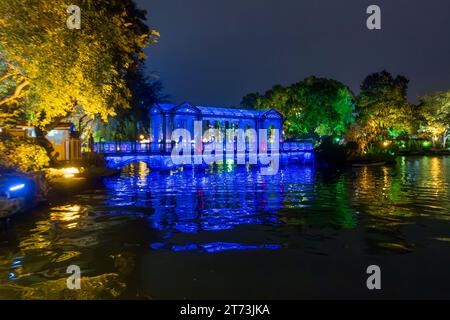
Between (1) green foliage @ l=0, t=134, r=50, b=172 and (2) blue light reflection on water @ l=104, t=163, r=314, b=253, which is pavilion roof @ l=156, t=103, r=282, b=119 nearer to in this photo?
(2) blue light reflection on water @ l=104, t=163, r=314, b=253

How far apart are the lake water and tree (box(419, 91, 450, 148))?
6655 cm

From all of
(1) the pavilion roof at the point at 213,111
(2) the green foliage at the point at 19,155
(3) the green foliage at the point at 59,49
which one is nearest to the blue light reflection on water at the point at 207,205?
(2) the green foliage at the point at 19,155

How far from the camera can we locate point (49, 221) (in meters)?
13.5

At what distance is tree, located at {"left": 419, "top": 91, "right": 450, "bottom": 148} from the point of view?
7606 cm

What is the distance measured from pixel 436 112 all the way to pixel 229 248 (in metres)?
80.1

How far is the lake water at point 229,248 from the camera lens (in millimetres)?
7383

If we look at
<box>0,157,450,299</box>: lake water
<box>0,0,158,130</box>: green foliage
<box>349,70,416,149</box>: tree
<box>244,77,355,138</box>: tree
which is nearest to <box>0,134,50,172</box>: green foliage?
<box>0,0,158,130</box>: green foliage

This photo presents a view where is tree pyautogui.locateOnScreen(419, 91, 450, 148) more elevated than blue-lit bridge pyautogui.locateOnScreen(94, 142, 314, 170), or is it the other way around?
tree pyautogui.locateOnScreen(419, 91, 450, 148)

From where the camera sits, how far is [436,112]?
77625 mm

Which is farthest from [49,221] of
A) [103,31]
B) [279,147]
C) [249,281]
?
[279,147]

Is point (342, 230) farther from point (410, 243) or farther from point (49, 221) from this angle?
point (49, 221)

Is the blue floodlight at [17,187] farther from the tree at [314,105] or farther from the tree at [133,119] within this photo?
the tree at [314,105]

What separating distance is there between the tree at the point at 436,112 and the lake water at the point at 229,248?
6655 cm

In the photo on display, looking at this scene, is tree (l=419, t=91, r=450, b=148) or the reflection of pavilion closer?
the reflection of pavilion
